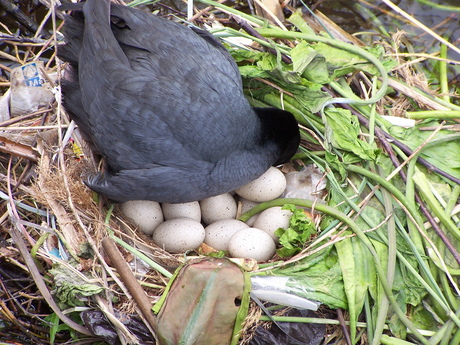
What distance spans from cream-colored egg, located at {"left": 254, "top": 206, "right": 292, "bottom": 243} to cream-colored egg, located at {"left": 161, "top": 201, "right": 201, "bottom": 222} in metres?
0.36

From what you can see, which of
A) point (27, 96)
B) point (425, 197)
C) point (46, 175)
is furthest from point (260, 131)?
point (27, 96)

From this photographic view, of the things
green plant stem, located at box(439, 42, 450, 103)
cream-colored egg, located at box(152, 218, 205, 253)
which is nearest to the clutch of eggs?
cream-colored egg, located at box(152, 218, 205, 253)

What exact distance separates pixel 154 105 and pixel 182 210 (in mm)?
681

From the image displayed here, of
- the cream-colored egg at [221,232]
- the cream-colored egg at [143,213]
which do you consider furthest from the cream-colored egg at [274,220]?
the cream-colored egg at [143,213]

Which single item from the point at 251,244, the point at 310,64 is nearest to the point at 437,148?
the point at 310,64

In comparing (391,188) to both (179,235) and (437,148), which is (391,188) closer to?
(437,148)

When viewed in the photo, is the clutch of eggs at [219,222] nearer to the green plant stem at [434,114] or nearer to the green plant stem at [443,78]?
the green plant stem at [434,114]

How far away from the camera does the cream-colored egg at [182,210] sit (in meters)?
2.88

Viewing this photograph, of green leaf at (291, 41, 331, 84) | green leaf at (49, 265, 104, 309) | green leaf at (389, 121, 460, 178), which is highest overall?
green leaf at (291, 41, 331, 84)

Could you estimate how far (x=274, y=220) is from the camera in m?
2.82

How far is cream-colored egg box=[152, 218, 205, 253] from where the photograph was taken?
9.01 ft

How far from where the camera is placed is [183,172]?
2.55m

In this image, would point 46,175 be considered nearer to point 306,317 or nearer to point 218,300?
point 218,300

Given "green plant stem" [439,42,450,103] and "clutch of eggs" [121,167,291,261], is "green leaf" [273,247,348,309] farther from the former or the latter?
"green plant stem" [439,42,450,103]
